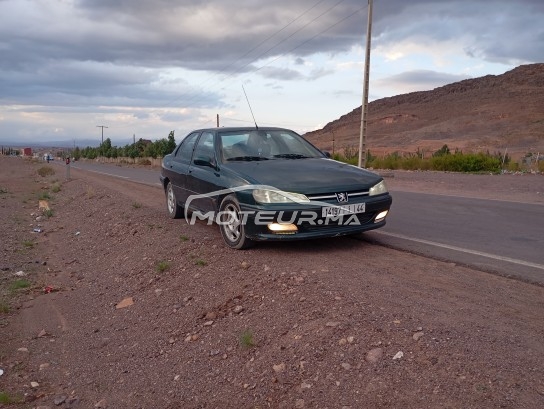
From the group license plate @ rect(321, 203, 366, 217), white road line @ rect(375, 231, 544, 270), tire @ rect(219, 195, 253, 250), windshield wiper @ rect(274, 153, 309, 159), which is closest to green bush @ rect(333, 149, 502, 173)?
white road line @ rect(375, 231, 544, 270)

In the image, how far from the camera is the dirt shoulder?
3.56 meters

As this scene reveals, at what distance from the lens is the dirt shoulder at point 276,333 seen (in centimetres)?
356

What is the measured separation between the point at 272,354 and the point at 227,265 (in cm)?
226

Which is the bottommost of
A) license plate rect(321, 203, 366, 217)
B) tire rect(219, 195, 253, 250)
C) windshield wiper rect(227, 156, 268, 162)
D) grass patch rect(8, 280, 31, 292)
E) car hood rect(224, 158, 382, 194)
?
grass patch rect(8, 280, 31, 292)

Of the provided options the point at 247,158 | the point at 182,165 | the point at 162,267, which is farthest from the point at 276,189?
the point at 182,165

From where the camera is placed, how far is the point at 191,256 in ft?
23.6

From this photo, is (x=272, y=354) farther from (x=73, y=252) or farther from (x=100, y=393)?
(x=73, y=252)

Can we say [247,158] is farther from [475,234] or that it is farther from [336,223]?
[475,234]

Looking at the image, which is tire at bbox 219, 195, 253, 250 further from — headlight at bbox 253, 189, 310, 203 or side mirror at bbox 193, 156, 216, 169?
side mirror at bbox 193, 156, 216, 169

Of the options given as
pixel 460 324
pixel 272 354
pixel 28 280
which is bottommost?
pixel 28 280

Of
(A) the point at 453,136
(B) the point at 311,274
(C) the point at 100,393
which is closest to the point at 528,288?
(B) the point at 311,274

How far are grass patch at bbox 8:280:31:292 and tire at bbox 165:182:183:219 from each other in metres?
2.66

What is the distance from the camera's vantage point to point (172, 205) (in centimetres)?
998

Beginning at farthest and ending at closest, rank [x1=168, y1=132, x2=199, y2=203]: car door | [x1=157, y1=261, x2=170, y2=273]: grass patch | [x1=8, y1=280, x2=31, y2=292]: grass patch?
[x1=168, y1=132, x2=199, y2=203]: car door → [x1=8, y1=280, x2=31, y2=292]: grass patch → [x1=157, y1=261, x2=170, y2=273]: grass patch
